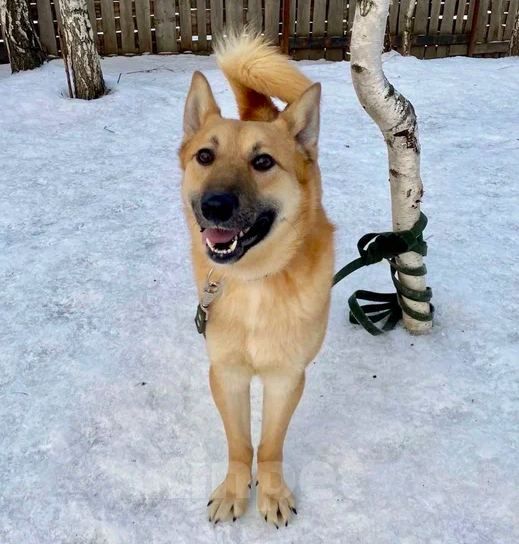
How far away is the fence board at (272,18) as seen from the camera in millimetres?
8508

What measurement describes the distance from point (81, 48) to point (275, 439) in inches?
196

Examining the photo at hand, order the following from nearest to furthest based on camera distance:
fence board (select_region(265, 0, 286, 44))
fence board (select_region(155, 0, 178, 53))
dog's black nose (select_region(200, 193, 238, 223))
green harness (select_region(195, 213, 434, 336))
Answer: dog's black nose (select_region(200, 193, 238, 223))
green harness (select_region(195, 213, 434, 336))
fence board (select_region(155, 0, 178, 53))
fence board (select_region(265, 0, 286, 44))

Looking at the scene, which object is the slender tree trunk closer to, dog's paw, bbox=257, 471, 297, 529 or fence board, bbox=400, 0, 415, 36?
fence board, bbox=400, 0, 415, 36

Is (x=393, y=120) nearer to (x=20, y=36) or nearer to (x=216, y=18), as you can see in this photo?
(x=20, y=36)

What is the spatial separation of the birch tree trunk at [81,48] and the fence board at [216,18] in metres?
3.16

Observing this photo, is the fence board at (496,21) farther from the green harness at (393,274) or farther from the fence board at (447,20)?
the green harness at (393,274)

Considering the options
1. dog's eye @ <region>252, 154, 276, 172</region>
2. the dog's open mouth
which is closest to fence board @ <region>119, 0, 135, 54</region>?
dog's eye @ <region>252, 154, 276, 172</region>

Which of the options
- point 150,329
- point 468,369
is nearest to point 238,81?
point 150,329

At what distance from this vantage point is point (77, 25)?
5.50 metres

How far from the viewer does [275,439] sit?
2119 millimetres

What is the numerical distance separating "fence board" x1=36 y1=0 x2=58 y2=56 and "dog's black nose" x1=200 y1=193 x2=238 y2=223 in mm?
7093

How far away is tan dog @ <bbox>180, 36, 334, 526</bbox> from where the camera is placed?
1.97 m

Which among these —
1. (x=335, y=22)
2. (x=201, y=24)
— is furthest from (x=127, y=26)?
(x=335, y=22)

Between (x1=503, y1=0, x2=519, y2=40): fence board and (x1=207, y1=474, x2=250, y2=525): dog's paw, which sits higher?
(x1=503, y1=0, x2=519, y2=40): fence board
